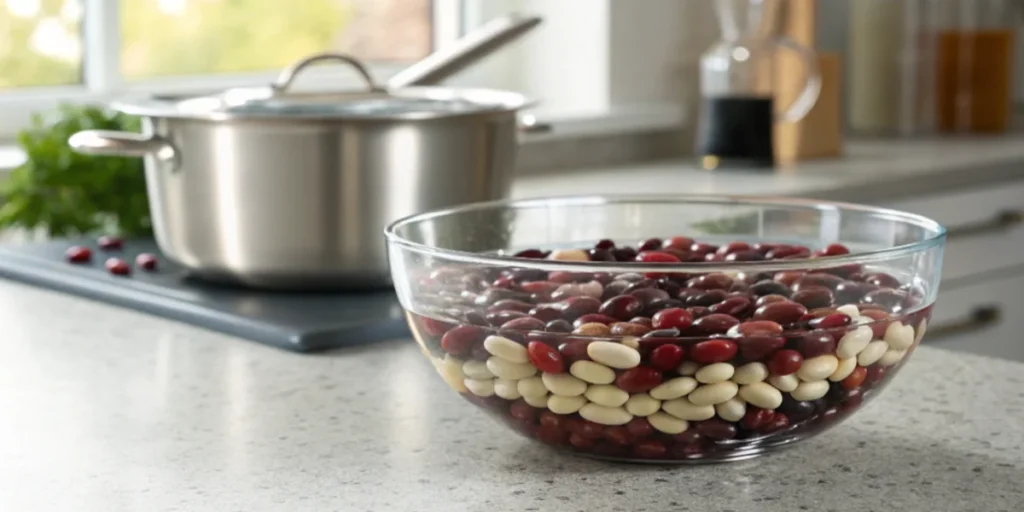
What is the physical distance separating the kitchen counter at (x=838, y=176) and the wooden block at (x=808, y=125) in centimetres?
4

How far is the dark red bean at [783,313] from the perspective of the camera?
27.8 inches

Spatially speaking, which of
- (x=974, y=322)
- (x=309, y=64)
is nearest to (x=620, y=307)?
(x=309, y=64)

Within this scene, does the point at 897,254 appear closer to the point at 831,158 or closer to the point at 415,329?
the point at 415,329

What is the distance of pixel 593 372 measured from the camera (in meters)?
0.70

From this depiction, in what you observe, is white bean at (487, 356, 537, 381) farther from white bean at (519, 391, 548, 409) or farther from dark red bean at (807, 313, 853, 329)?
dark red bean at (807, 313, 853, 329)

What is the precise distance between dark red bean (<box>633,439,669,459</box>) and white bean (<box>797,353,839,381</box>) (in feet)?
0.26

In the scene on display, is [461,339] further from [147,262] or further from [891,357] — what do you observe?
[147,262]

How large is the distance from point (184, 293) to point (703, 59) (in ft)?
4.77

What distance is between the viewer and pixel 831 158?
249cm

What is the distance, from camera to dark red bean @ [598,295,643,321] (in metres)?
0.72

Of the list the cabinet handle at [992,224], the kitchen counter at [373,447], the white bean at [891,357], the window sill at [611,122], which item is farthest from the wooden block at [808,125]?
the white bean at [891,357]

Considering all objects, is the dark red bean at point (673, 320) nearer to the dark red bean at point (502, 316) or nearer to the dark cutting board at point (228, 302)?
the dark red bean at point (502, 316)

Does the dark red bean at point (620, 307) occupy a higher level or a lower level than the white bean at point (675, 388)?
higher

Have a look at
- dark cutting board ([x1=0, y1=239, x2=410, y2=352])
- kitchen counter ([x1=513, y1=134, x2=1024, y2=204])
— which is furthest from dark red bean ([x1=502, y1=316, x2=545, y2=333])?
kitchen counter ([x1=513, y1=134, x2=1024, y2=204])
